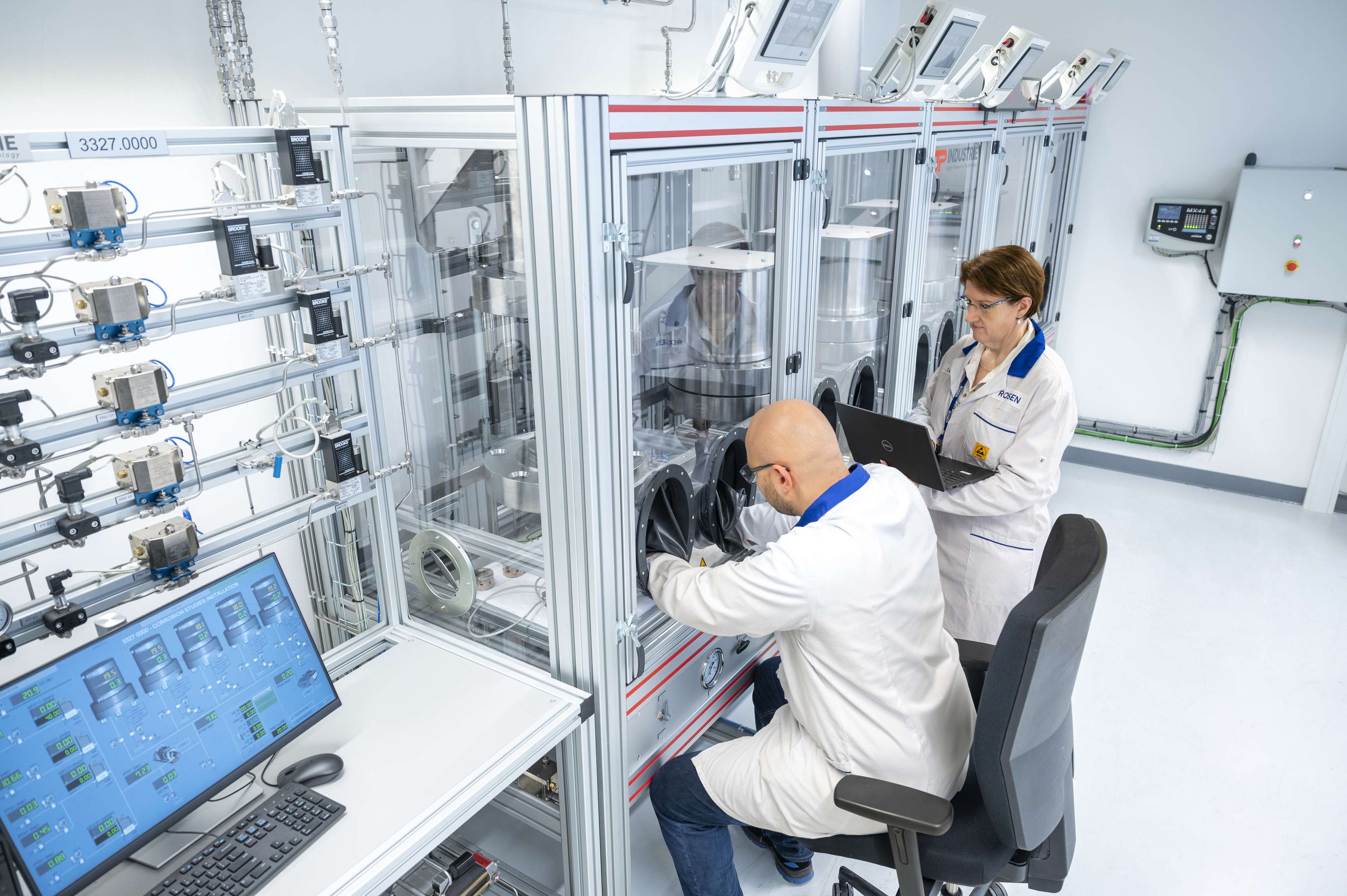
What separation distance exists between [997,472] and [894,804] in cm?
122

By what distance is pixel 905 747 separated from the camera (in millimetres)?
1701

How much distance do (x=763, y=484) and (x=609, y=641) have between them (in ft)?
1.51

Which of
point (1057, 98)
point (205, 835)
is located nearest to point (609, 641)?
point (205, 835)

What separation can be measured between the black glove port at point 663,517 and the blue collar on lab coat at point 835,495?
1.09 feet

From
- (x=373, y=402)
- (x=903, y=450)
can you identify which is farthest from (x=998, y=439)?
(x=373, y=402)

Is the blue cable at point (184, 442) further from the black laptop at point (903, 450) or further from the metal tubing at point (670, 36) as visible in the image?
the metal tubing at point (670, 36)

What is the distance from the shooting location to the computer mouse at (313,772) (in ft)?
5.08

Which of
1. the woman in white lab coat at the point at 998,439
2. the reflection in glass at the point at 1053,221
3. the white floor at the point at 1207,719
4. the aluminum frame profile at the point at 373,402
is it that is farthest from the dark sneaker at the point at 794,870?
the reflection in glass at the point at 1053,221

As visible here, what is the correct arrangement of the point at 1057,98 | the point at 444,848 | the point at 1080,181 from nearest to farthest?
1. the point at 444,848
2. the point at 1057,98
3. the point at 1080,181

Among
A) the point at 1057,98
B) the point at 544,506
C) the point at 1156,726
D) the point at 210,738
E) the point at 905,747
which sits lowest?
the point at 1156,726

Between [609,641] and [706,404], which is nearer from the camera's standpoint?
[609,641]

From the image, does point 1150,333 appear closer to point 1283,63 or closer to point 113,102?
point 1283,63

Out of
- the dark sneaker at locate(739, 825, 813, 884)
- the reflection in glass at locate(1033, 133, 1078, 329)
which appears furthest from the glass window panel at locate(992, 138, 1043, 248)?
the dark sneaker at locate(739, 825, 813, 884)

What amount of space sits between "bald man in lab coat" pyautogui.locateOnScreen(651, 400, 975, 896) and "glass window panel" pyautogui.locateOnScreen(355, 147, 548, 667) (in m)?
0.36
